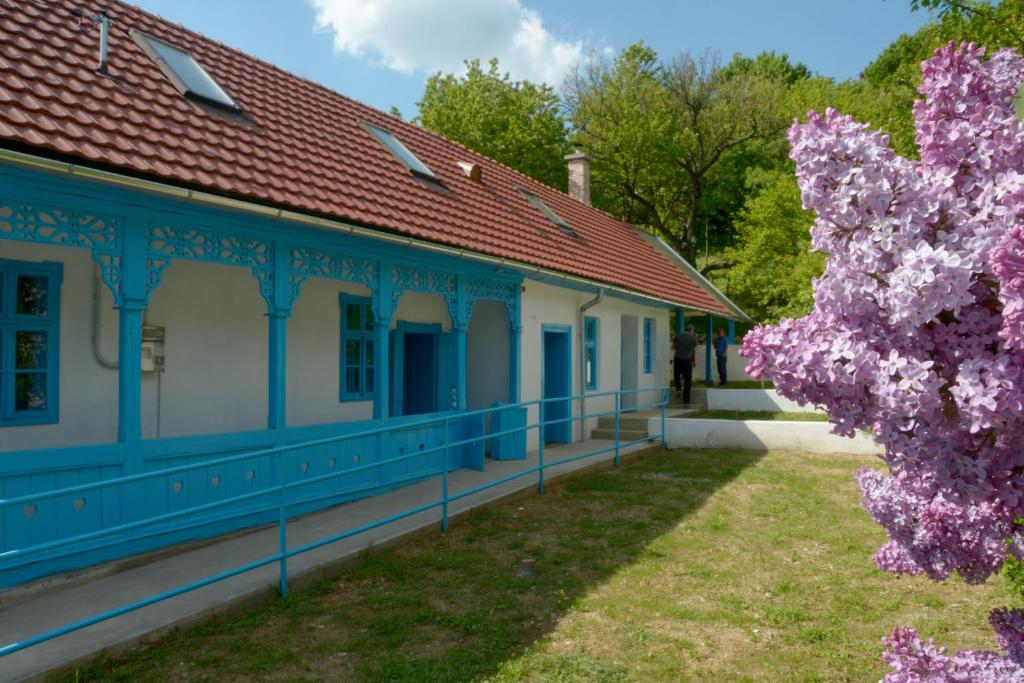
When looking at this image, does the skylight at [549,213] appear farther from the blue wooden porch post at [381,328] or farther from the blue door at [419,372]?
the blue wooden porch post at [381,328]

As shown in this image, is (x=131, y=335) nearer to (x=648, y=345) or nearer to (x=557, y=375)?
(x=557, y=375)

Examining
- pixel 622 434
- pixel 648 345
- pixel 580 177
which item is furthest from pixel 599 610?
pixel 580 177

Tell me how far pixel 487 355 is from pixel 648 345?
7.58 metres

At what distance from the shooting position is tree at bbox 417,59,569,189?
110 feet

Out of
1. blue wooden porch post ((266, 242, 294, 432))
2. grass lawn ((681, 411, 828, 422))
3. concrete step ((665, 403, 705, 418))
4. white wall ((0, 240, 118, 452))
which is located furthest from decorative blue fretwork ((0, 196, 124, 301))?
grass lawn ((681, 411, 828, 422))

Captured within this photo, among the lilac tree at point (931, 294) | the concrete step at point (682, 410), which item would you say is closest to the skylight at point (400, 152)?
the concrete step at point (682, 410)

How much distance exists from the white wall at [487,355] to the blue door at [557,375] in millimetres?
1477

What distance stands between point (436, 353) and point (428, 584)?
20.8 feet

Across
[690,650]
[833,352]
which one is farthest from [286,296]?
[833,352]

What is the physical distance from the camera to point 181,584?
225 inches

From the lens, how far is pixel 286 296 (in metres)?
7.65

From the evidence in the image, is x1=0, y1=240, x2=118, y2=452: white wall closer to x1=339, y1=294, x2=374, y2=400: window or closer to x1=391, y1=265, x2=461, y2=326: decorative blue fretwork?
x1=391, y1=265, x2=461, y2=326: decorative blue fretwork

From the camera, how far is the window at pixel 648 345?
18375mm

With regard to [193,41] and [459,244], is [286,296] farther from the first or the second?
[193,41]
